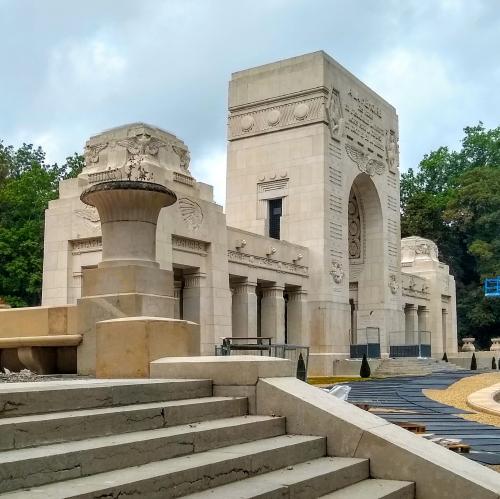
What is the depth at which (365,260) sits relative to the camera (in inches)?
1773

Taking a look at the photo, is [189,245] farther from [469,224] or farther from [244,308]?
[469,224]

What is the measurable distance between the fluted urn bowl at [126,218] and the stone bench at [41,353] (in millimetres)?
1312

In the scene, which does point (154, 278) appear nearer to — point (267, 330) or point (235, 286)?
point (235, 286)

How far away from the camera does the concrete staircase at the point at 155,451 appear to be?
5316 millimetres

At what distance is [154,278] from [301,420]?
433cm

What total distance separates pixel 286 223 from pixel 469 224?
1312 inches

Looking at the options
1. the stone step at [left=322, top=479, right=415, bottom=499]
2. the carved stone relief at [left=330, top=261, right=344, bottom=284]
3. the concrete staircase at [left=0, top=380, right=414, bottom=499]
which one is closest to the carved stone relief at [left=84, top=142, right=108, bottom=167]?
the carved stone relief at [left=330, top=261, right=344, bottom=284]

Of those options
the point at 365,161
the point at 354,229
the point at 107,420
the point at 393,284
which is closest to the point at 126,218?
the point at 107,420

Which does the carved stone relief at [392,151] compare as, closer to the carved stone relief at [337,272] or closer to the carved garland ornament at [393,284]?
the carved garland ornament at [393,284]

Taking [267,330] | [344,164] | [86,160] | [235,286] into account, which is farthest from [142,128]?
[344,164]

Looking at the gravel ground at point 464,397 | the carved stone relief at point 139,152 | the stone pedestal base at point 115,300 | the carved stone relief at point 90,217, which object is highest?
the carved stone relief at point 139,152

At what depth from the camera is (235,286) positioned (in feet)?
109

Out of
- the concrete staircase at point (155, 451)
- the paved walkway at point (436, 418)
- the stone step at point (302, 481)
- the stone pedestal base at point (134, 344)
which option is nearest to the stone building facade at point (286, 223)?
the paved walkway at point (436, 418)

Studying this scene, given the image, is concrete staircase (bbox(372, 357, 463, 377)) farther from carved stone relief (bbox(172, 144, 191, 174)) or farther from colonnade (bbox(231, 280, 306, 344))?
carved stone relief (bbox(172, 144, 191, 174))
